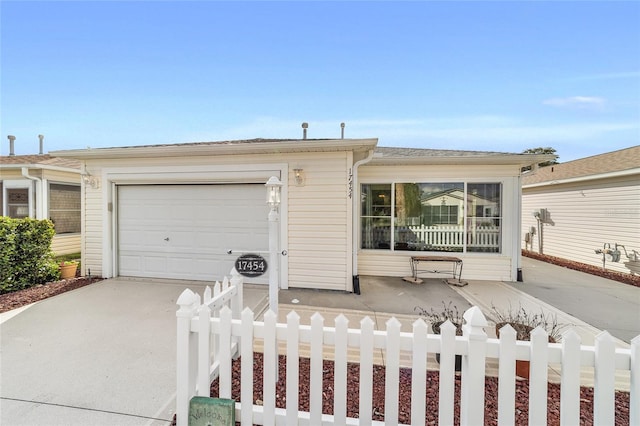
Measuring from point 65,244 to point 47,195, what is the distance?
1561 mm

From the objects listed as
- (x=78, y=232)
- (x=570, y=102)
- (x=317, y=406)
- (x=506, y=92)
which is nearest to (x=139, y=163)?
(x=78, y=232)

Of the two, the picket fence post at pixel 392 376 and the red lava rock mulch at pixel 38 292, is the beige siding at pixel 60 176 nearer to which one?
the red lava rock mulch at pixel 38 292

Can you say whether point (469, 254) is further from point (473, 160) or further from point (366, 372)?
point (366, 372)

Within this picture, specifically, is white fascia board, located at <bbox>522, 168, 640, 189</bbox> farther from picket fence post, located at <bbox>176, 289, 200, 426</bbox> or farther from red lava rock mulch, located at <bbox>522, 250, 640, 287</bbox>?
picket fence post, located at <bbox>176, 289, 200, 426</bbox>

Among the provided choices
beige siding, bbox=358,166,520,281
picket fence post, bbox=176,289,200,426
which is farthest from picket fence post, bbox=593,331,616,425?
beige siding, bbox=358,166,520,281

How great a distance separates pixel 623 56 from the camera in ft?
22.7

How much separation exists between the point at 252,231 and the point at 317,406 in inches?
168

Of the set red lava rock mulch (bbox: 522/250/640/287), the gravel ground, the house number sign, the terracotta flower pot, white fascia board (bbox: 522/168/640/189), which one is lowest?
red lava rock mulch (bbox: 522/250/640/287)

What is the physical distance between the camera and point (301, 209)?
5473 mm

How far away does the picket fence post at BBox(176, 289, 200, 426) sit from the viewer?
1841 mm

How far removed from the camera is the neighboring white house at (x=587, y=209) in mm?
7047

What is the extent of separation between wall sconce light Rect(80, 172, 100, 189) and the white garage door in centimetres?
44

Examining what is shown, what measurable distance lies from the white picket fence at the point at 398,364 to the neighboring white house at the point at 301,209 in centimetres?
341

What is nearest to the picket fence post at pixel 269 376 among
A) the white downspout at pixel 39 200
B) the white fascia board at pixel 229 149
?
the white fascia board at pixel 229 149
